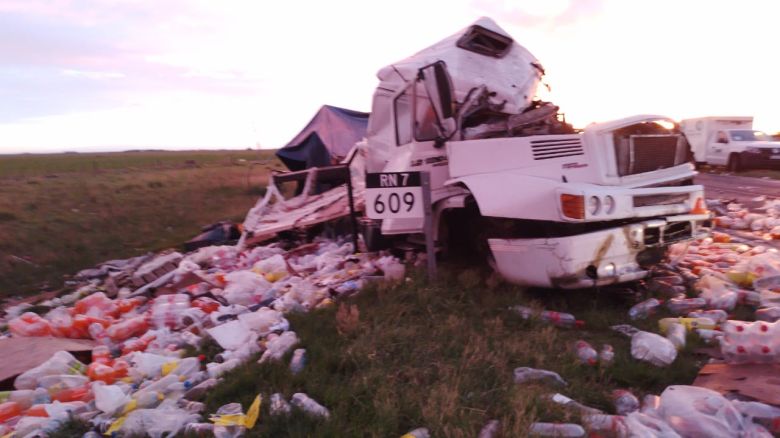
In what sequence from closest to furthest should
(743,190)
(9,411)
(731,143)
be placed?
1. (9,411)
2. (743,190)
3. (731,143)

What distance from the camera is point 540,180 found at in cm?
477

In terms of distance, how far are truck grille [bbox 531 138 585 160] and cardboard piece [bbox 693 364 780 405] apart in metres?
2.13

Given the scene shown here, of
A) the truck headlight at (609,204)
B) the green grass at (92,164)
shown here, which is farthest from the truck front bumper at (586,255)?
the green grass at (92,164)

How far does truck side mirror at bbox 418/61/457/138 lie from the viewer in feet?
18.6

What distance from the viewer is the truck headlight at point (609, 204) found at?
15.0 feet

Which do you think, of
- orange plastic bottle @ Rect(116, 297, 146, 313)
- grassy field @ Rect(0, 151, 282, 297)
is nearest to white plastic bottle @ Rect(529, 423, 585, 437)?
orange plastic bottle @ Rect(116, 297, 146, 313)

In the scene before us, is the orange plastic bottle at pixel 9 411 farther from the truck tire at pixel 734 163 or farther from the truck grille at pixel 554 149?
the truck tire at pixel 734 163

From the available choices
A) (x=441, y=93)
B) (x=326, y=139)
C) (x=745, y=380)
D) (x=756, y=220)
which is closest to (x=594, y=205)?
(x=745, y=380)

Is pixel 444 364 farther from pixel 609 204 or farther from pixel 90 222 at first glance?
pixel 90 222

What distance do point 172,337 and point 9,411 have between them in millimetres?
1652

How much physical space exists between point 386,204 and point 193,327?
2545 mm

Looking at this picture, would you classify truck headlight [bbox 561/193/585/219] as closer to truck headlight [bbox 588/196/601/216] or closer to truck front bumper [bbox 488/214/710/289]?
truck headlight [bbox 588/196/601/216]

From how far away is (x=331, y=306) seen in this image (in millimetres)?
5418

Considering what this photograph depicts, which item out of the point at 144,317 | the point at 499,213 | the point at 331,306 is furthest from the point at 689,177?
the point at 144,317
